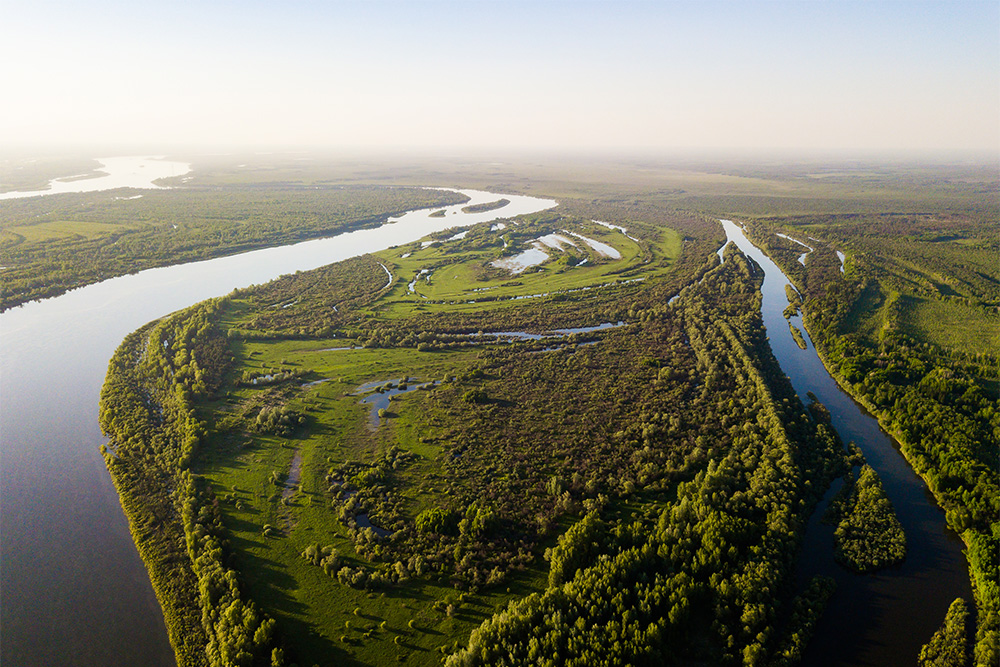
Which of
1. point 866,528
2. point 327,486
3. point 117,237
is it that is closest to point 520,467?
point 327,486

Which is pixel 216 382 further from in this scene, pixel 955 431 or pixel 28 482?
pixel 955 431

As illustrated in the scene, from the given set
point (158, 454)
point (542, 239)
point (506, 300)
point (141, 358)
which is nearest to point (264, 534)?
point (158, 454)

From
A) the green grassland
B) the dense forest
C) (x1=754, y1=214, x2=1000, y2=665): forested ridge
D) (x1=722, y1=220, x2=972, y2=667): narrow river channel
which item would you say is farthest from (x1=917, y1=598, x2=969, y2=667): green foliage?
the dense forest

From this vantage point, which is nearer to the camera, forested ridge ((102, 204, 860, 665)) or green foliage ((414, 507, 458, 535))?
forested ridge ((102, 204, 860, 665))

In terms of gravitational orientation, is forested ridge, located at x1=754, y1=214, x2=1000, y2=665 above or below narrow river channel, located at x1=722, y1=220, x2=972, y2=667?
above

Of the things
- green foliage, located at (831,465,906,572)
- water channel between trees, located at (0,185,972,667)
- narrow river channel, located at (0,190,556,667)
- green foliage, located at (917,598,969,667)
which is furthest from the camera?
green foliage, located at (831,465,906,572)

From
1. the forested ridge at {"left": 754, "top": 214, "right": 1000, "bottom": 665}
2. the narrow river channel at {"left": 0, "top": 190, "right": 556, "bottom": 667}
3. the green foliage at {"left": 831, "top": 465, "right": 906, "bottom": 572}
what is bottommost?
the narrow river channel at {"left": 0, "top": 190, "right": 556, "bottom": 667}

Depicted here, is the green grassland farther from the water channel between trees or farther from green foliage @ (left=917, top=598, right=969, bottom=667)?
green foliage @ (left=917, top=598, right=969, bottom=667)

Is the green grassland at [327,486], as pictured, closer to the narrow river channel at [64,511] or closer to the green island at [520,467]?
the green island at [520,467]
